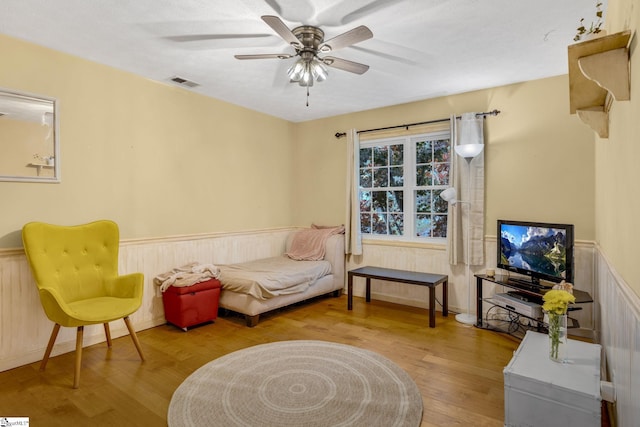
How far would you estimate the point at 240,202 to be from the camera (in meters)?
4.69

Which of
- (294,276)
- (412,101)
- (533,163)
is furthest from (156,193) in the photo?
(533,163)

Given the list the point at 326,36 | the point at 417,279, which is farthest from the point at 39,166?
the point at 417,279

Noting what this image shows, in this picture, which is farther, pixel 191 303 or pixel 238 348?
pixel 191 303

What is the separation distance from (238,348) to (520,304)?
8.43 feet

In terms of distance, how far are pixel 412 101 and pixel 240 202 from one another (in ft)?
8.63

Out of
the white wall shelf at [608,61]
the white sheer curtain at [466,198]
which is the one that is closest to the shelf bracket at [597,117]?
the white wall shelf at [608,61]

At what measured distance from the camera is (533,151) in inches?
141

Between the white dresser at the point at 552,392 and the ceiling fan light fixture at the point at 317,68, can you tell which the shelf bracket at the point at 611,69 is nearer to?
the white dresser at the point at 552,392

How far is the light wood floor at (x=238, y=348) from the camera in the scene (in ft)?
6.95

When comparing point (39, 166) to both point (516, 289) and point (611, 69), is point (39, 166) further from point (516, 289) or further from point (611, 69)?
point (516, 289)

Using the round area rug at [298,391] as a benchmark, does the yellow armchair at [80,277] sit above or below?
above

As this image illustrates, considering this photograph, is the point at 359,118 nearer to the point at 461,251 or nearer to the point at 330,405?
the point at 461,251

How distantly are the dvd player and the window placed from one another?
1110 mm

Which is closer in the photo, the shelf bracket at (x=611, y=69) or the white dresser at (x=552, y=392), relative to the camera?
the shelf bracket at (x=611, y=69)
